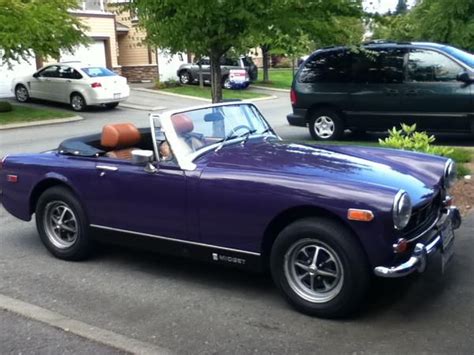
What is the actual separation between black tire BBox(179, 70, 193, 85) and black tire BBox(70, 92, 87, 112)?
10.9m

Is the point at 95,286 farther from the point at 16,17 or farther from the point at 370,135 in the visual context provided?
the point at 16,17

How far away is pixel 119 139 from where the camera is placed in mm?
5500

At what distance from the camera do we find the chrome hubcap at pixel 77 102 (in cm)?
2098

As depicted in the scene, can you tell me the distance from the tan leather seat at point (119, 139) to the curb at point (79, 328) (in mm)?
1488

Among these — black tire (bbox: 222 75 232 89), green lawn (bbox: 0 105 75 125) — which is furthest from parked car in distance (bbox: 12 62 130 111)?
black tire (bbox: 222 75 232 89)

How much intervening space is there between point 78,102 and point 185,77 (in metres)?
11.1

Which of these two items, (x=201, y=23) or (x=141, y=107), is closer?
(x=201, y=23)

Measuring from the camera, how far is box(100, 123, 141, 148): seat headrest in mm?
5453

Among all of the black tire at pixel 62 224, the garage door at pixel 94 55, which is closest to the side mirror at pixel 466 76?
the black tire at pixel 62 224

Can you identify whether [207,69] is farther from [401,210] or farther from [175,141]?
[401,210]

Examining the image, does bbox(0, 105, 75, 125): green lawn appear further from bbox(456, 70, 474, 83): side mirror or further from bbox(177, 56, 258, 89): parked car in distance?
bbox(456, 70, 474, 83): side mirror

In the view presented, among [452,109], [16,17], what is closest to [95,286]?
[452,109]

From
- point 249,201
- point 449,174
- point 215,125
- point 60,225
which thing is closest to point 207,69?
point 60,225

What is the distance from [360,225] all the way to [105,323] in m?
1.75
